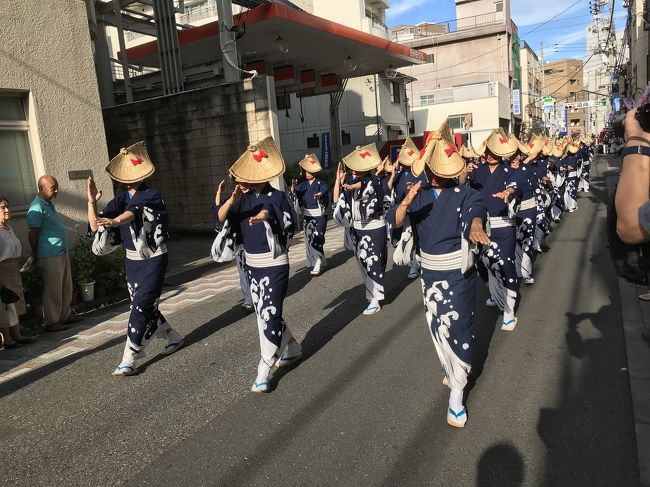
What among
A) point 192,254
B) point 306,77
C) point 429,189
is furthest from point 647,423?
point 306,77

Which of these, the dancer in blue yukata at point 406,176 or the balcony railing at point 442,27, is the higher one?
the balcony railing at point 442,27

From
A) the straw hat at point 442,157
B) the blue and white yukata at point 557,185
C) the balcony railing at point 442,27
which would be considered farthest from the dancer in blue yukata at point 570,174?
the balcony railing at point 442,27

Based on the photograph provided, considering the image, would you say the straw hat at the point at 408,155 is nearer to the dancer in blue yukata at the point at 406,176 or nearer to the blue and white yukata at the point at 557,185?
the dancer in blue yukata at the point at 406,176

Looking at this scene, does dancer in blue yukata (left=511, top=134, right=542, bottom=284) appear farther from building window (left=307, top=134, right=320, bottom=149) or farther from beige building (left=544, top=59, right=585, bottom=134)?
beige building (left=544, top=59, right=585, bottom=134)

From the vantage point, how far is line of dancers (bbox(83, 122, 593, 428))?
360 centimetres

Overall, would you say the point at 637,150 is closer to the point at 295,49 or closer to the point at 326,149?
the point at 295,49

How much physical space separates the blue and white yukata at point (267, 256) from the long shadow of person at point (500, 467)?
6.18 feet

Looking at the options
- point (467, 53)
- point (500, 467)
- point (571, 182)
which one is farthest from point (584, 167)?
point (467, 53)

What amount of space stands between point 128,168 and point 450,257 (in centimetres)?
307

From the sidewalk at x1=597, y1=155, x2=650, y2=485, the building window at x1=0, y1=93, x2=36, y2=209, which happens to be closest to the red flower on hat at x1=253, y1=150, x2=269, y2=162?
the sidewalk at x1=597, y1=155, x2=650, y2=485

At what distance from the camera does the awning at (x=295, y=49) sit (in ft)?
42.0

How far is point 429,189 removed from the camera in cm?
376

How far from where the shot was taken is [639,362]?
4.31m

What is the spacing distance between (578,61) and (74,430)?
10132cm
